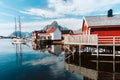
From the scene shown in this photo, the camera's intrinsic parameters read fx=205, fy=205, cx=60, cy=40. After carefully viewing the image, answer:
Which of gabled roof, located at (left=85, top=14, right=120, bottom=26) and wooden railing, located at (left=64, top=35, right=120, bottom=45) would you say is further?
gabled roof, located at (left=85, top=14, right=120, bottom=26)

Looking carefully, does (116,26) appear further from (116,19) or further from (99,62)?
(99,62)

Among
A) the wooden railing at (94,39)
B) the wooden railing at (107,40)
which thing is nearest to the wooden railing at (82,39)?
the wooden railing at (94,39)

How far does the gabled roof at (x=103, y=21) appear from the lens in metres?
32.0

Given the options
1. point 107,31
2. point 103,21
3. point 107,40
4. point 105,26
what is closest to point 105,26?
point 105,26

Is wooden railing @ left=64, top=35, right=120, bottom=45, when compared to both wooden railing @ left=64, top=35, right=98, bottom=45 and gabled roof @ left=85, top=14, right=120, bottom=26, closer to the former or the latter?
wooden railing @ left=64, top=35, right=98, bottom=45

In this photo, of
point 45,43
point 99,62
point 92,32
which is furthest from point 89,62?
point 45,43

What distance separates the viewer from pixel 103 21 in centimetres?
3284

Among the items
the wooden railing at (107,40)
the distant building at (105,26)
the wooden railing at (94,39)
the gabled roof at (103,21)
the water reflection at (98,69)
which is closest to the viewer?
the water reflection at (98,69)

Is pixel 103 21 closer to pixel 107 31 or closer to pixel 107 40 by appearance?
pixel 107 31

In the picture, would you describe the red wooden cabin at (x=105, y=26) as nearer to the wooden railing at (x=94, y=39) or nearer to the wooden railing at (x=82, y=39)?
the wooden railing at (x=94, y=39)

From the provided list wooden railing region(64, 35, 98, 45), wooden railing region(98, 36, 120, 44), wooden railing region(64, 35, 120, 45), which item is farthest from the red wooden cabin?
wooden railing region(64, 35, 98, 45)

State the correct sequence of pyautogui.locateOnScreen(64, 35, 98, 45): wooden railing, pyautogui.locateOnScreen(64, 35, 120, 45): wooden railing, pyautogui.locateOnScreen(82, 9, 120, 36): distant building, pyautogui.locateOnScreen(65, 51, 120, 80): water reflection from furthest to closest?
pyautogui.locateOnScreen(82, 9, 120, 36): distant building, pyautogui.locateOnScreen(64, 35, 98, 45): wooden railing, pyautogui.locateOnScreen(64, 35, 120, 45): wooden railing, pyautogui.locateOnScreen(65, 51, 120, 80): water reflection

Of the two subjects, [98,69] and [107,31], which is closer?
[98,69]

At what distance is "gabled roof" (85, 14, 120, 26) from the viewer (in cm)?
3198
